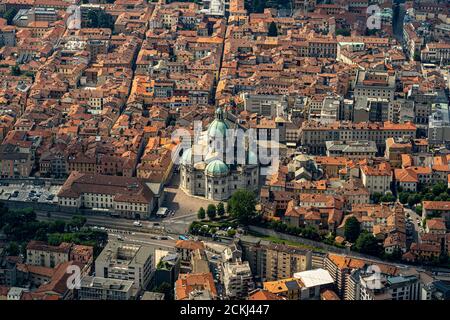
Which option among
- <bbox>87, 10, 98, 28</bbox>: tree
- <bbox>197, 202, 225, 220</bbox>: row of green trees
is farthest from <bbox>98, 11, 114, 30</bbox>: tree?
<bbox>197, 202, 225, 220</bbox>: row of green trees

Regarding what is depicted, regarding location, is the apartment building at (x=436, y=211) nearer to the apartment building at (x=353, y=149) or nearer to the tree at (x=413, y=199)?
the tree at (x=413, y=199)

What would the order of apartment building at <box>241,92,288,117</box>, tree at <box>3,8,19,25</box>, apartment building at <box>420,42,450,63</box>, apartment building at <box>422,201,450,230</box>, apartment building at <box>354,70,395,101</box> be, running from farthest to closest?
1. tree at <box>3,8,19,25</box>
2. apartment building at <box>420,42,450,63</box>
3. apartment building at <box>354,70,395,101</box>
4. apartment building at <box>241,92,288,117</box>
5. apartment building at <box>422,201,450,230</box>

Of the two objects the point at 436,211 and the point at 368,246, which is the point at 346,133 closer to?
the point at 436,211

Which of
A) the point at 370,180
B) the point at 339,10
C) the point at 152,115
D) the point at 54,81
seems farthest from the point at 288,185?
the point at 339,10

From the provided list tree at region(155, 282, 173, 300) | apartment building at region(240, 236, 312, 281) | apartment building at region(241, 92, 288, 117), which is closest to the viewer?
tree at region(155, 282, 173, 300)

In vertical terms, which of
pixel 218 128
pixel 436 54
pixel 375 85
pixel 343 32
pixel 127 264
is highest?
pixel 343 32

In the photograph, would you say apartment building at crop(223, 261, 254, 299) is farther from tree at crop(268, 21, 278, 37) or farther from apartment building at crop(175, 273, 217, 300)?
tree at crop(268, 21, 278, 37)

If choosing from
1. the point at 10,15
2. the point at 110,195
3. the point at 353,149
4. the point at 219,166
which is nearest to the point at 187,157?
the point at 219,166
